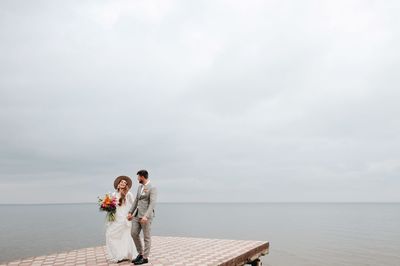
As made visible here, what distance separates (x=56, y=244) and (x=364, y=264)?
35.7 m

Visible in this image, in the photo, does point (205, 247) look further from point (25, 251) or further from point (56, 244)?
point (56, 244)

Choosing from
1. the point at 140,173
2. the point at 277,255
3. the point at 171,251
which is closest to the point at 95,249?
the point at 171,251

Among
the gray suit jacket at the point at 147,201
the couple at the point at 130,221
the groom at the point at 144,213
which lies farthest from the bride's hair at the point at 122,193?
the gray suit jacket at the point at 147,201

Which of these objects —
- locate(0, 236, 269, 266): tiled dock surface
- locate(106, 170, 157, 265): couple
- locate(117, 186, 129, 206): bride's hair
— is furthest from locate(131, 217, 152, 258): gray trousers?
locate(117, 186, 129, 206): bride's hair

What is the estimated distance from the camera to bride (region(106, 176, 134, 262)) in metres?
10.5

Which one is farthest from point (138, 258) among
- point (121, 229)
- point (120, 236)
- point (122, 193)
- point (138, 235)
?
point (122, 193)

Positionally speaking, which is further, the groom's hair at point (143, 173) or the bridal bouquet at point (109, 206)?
the bridal bouquet at point (109, 206)

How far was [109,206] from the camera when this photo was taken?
10.7 m

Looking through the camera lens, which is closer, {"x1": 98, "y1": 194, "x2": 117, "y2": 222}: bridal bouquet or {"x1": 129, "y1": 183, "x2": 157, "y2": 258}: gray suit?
{"x1": 129, "y1": 183, "x2": 157, "y2": 258}: gray suit

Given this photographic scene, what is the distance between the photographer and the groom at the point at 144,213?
388 inches

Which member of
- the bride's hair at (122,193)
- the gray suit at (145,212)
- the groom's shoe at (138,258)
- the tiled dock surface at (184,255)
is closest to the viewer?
the gray suit at (145,212)

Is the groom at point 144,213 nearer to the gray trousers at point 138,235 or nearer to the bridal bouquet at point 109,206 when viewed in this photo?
the gray trousers at point 138,235

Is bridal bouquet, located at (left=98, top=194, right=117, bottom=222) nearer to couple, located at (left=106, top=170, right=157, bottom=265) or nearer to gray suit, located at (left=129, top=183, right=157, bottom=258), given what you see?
couple, located at (left=106, top=170, right=157, bottom=265)

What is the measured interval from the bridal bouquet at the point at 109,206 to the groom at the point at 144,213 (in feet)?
2.78
